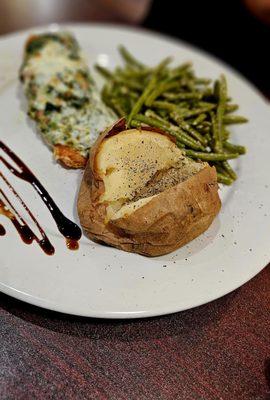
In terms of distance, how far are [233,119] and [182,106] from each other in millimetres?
394

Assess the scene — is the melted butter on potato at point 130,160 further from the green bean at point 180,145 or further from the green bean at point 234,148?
the green bean at point 234,148

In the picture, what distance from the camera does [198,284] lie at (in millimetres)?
2340

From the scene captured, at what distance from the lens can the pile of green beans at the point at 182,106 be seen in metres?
3.06

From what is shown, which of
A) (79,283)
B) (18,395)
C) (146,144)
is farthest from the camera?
(146,144)

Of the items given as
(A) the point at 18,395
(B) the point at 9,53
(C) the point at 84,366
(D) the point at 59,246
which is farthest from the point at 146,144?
(B) the point at 9,53

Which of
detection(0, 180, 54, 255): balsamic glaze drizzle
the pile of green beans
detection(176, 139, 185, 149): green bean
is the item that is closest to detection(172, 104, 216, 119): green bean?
the pile of green beans

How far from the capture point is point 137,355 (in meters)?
2.22

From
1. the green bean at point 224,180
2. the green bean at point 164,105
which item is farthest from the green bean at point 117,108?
the green bean at point 224,180

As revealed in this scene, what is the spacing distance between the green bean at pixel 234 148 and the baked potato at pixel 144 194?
589mm

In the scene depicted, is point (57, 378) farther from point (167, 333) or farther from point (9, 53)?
point (9, 53)

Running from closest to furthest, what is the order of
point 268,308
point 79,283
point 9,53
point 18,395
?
point 18,395 → point 79,283 → point 268,308 → point 9,53

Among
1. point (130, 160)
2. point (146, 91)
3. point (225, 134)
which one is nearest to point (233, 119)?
point (225, 134)

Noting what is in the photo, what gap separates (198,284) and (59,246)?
785mm

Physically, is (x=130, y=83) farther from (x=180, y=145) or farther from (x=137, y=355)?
(x=137, y=355)
